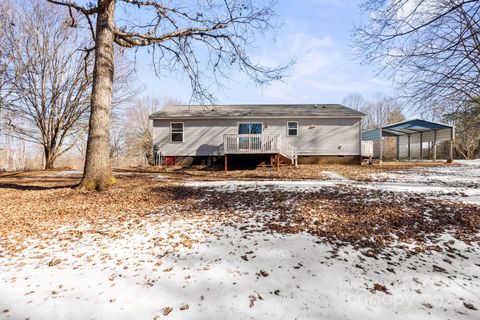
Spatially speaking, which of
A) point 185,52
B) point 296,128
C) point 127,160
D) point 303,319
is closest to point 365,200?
point 303,319

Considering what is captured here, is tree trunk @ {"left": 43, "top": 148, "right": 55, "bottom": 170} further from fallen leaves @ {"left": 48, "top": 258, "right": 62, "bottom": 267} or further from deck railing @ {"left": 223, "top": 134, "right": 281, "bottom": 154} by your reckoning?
fallen leaves @ {"left": 48, "top": 258, "right": 62, "bottom": 267}

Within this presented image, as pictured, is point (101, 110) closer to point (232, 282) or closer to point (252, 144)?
point (232, 282)

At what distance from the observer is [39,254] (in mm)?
2975

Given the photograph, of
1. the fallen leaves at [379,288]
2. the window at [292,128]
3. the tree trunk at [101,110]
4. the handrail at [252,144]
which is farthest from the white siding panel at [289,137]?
the fallen leaves at [379,288]

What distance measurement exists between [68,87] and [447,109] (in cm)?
1968

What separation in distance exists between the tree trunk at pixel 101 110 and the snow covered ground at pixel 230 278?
3300 mm

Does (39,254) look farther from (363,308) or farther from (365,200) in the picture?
(365,200)

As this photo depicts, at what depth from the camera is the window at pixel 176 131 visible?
15.1 meters

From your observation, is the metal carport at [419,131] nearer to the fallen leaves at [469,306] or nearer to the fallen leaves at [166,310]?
the fallen leaves at [469,306]

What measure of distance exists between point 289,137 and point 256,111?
279 centimetres

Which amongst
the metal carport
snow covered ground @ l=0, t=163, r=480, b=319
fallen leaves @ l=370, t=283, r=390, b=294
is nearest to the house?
the metal carport

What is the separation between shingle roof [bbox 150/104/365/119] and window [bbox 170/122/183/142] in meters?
0.55

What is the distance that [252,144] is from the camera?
12.6 m

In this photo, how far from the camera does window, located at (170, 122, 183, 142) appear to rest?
15.1 m
